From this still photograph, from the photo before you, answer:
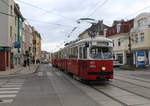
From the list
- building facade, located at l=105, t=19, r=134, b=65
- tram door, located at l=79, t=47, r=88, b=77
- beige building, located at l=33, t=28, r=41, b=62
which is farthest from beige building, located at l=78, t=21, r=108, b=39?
beige building, located at l=33, t=28, r=41, b=62

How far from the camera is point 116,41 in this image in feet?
175

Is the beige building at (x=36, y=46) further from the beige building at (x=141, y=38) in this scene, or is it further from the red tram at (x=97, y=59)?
the red tram at (x=97, y=59)

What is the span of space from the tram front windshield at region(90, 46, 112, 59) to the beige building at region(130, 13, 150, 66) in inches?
927

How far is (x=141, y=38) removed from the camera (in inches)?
1663

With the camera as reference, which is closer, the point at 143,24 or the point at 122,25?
the point at 143,24

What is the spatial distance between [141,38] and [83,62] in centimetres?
2948

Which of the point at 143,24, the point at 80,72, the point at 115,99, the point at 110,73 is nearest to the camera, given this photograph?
the point at 115,99

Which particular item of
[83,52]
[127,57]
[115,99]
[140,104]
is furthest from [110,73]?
[127,57]

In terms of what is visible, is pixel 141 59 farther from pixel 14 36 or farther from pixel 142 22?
pixel 14 36

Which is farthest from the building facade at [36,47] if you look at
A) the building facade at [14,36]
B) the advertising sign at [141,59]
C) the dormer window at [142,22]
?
the advertising sign at [141,59]

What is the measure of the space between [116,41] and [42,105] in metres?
A: 46.0

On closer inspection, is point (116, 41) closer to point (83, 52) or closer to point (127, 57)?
point (127, 57)

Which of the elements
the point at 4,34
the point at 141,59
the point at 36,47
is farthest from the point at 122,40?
the point at 36,47

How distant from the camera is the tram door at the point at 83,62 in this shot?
1490cm
